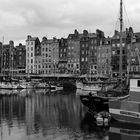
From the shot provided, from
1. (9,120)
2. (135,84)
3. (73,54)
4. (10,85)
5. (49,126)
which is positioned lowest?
(49,126)

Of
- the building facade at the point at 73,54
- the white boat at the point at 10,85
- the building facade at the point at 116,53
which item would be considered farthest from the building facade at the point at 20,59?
the building facade at the point at 116,53

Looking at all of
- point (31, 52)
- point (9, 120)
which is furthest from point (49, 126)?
point (31, 52)

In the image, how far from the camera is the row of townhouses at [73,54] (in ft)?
416

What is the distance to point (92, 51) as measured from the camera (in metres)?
140

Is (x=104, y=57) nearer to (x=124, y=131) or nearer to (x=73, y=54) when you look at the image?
(x=73, y=54)

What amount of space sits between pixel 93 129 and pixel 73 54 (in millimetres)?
111292

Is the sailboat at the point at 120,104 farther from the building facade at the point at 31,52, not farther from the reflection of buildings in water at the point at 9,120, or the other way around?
the building facade at the point at 31,52

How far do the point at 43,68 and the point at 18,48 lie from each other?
21266 mm

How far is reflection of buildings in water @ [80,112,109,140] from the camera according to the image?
32406mm

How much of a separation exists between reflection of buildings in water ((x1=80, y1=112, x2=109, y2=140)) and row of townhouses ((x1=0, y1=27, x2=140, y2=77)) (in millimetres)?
81210

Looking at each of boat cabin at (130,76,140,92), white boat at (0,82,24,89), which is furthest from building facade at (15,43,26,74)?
boat cabin at (130,76,140,92)

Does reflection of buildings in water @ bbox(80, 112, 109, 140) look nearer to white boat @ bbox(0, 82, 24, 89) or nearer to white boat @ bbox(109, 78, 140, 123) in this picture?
white boat @ bbox(109, 78, 140, 123)

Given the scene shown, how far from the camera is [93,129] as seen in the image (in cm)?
3512

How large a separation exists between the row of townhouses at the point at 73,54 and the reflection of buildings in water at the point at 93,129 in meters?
Answer: 81.2
